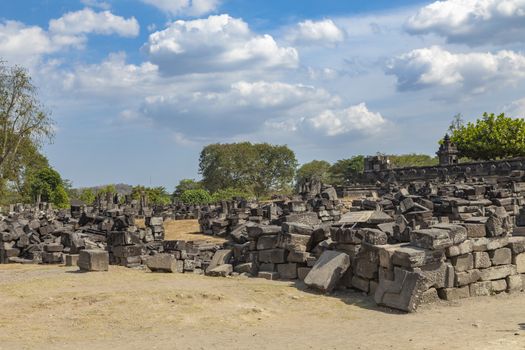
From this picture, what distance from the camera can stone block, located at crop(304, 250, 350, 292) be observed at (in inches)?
479

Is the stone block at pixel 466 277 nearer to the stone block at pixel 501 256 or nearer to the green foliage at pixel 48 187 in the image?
the stone block at pixel 501 256

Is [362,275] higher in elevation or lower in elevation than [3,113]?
lower

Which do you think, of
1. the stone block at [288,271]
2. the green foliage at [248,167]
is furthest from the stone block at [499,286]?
the green foliage at [248,167]

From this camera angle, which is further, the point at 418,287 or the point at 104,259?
the point at 104,259

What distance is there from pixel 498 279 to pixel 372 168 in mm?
41884

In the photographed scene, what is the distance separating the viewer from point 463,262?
11.7 m

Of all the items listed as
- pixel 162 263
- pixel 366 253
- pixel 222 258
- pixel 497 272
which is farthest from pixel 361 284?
pixel 222 258

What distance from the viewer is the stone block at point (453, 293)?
11.3 meters

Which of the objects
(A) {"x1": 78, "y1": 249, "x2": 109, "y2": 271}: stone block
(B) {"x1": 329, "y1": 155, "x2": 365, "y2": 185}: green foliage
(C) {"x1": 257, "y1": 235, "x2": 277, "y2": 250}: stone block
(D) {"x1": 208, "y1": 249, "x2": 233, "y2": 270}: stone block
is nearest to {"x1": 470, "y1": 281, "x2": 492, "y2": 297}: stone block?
(C) {"x1": 257, "y1": 235, "x2": 277, "y2": 250}: stone block

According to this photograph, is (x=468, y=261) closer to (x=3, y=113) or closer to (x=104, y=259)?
(x=104, y=259)

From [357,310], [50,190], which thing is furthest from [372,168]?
[357,310]

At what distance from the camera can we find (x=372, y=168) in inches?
2117

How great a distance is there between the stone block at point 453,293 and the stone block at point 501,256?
1.12 metres

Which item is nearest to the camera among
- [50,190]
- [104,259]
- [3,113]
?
[104,259]
